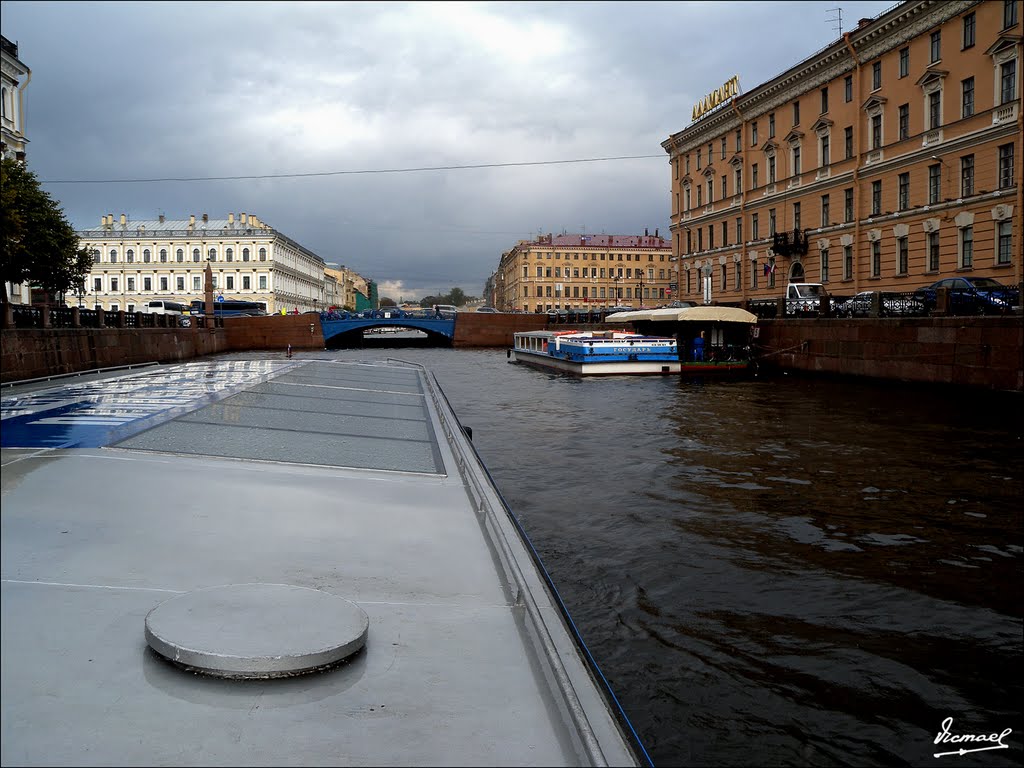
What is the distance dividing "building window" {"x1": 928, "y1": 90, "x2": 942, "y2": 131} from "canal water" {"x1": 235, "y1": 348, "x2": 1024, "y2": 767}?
1702 cm

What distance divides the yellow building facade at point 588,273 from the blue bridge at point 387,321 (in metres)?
39.1

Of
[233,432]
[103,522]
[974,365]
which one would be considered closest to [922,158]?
[974,365]

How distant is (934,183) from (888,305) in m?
8.32

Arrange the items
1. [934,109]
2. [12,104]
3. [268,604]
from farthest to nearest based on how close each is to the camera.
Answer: [12,104] < [934,109] < [268,604]

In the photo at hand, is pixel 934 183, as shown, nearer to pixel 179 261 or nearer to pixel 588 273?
pixel 588 273

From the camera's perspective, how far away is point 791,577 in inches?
234

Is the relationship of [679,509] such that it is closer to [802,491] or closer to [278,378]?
[802,491]

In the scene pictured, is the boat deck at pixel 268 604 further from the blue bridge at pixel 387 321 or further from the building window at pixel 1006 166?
the blue bridge at pixel 387 321

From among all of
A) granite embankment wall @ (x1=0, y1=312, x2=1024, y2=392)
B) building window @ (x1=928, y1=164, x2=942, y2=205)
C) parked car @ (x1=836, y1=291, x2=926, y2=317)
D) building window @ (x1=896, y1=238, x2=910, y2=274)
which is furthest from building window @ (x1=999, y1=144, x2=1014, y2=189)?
granite embankment wall @ (x1=0, y1=312, x2=1024, y2=392)

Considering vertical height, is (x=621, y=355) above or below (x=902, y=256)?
below

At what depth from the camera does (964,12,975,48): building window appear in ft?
80.9

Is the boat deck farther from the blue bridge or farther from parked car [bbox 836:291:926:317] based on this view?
the blue bridge

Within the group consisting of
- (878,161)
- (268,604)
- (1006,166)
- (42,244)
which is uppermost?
(878,161)

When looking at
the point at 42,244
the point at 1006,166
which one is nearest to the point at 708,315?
the point at 1006,166
